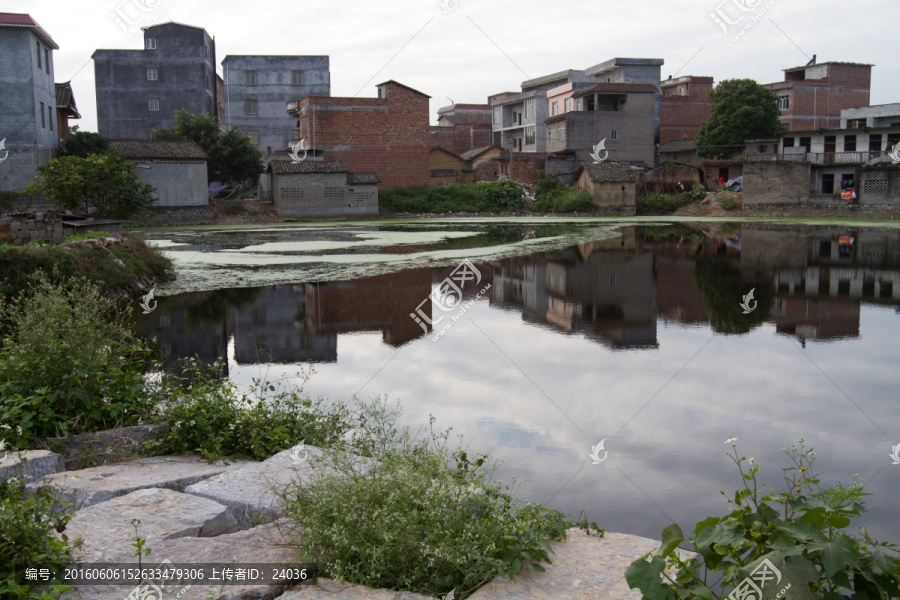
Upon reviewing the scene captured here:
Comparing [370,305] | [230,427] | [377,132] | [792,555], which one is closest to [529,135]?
[377,132]

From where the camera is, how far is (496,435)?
6848 millimetres

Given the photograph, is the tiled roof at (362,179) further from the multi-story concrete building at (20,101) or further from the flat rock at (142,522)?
the flat rock at (142,522)

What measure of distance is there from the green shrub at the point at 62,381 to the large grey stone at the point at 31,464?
1.08 ft

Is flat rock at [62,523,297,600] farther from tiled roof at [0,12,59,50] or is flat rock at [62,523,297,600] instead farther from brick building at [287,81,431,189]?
brick building at [287,81,431,189]

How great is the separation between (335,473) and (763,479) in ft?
10.5

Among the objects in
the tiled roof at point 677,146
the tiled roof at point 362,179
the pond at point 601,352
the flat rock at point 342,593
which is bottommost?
the pond at point 601,352

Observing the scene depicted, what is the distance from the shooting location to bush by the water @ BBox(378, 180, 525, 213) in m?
46.6

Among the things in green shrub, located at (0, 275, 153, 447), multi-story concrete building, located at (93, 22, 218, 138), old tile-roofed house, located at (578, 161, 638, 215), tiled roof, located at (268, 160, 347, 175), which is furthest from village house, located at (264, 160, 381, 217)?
green shrub, located at (0, 275, 153, 447)

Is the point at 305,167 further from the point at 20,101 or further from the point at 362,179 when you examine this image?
the point at 20,101

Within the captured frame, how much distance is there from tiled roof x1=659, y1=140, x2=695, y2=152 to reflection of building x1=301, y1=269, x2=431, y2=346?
130 ft

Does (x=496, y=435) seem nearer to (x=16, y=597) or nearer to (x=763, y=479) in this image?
(x=763, y=479)

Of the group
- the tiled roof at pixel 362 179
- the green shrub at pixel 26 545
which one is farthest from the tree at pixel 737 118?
the green shrub at pixel 26 545

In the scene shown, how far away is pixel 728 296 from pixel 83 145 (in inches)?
1304

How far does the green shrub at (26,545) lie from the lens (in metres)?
3.19
